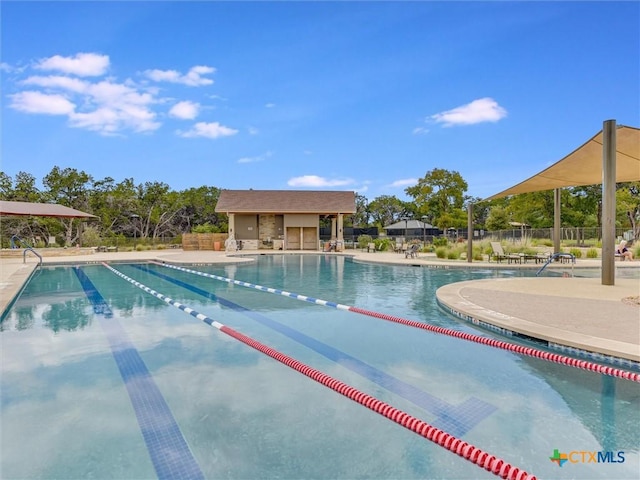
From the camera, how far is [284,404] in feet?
11.6

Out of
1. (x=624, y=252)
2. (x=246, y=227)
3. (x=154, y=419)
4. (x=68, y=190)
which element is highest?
(x=68, y=190)

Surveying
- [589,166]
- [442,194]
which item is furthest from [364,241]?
[589,166]

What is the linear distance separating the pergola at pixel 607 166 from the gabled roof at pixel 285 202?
1567 cm

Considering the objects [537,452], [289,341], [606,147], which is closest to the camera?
[537,452]

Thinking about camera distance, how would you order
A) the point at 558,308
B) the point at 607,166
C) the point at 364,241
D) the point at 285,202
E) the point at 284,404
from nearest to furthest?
the point at 284,404 < the point at 558,308 < the point at 607,166 < the point at 285,202 < the point at 364,241

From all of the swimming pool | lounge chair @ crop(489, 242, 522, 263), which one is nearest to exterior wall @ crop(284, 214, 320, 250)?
lounge chair @ crop(489, 242, 522, 263)

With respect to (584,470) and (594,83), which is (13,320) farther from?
(594,83)

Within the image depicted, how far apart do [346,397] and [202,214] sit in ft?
117

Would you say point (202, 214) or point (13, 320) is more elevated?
point (202, 214)

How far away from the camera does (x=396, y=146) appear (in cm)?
3064

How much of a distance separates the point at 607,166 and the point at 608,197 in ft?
2.31

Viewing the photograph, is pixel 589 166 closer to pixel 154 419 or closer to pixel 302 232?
pixel 154 419

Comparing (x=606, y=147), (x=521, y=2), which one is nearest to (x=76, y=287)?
(x=606, y=147)

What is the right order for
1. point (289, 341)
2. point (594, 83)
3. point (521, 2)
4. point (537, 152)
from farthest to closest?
point (537, 152) < point (594, 83) < point (521, 2) < point (289, 341)
